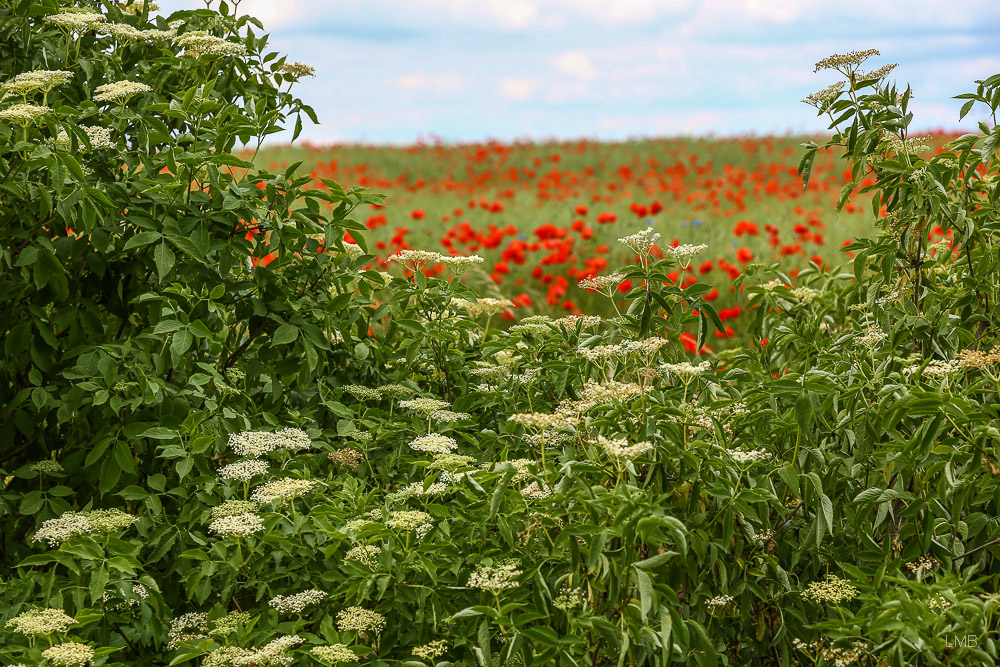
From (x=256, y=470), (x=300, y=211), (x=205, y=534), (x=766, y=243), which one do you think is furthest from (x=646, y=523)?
(x=766, y=243)

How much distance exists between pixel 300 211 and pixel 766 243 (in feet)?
24.7

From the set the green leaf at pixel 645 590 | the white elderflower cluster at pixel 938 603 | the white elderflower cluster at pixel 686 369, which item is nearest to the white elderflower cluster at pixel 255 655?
the green leaf at pixel 645 590

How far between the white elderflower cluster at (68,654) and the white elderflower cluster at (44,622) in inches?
2.4

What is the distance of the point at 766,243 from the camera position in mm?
9516

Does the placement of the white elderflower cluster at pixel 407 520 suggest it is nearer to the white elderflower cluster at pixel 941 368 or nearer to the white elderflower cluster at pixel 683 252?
the white elderflower cluster at pixel 683 252

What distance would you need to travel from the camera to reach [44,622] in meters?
2.06

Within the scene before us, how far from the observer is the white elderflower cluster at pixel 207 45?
2932mm

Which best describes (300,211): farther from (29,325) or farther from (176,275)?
(29,325)

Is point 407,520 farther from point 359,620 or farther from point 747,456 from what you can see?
point 747,456

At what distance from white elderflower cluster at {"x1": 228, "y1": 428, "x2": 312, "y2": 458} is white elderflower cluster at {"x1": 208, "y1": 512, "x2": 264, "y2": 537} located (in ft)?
0.71

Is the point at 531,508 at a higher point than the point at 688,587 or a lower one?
higher

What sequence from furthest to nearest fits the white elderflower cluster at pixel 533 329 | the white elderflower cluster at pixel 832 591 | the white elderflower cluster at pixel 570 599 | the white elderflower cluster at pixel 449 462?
the white elderflower cluster at pixel 533 329
the white elderflower cluster at pixel 449 462
the white elderflower cluster at pixel 832 591
the white elderflower cluster at pixel 570 599

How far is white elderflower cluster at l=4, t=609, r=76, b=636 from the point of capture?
2.04m

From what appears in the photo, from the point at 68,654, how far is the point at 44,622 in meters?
0.15
